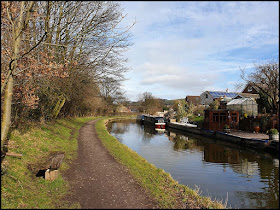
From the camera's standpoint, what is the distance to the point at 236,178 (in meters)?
10.1

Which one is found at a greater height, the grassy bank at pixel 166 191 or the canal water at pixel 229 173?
the grassy bank at pixel 166 191

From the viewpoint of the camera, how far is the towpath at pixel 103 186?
5.30 meters

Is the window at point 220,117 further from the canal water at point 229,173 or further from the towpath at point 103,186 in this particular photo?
the towpath at point 103,186

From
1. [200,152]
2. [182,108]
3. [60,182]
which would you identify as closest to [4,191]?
[60,182]

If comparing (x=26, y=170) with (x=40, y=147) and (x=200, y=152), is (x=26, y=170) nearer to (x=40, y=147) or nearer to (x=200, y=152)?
(x=40, y=147)

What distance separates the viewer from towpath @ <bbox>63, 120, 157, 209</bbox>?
5.30 metres

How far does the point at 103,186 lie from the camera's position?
21.0ft

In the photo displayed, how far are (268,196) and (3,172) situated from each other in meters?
9.14

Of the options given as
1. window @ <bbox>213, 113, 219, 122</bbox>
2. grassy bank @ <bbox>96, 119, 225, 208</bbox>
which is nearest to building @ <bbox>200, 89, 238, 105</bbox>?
window @ <bbox>213, 113, 219, 122</bbox>

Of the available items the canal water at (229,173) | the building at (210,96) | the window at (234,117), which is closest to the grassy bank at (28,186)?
the canal water at (229,173)

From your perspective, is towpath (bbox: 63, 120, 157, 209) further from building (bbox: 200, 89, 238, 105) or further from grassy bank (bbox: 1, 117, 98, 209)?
building (bbox: 200, 89, 238, 105)

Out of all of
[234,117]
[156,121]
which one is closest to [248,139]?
[234,117]

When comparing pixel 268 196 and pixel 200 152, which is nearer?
pixel 268 196

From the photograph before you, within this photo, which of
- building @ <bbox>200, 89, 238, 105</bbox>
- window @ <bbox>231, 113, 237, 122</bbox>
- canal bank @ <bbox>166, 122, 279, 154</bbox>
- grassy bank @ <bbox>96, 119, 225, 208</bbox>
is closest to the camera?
grassy bank @ <bbox>96, 119, 225, 208</bbox>
